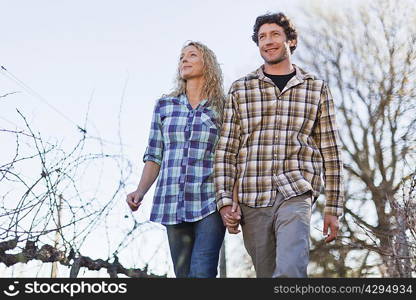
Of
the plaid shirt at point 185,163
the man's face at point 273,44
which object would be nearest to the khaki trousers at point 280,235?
the plaid shirt at point 185,163

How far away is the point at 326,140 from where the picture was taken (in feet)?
13.1

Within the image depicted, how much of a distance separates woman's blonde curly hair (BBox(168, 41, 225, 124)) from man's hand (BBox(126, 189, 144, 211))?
646 millimetres

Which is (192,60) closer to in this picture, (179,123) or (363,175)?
(179,123)

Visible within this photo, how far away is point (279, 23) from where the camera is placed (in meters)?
4.12

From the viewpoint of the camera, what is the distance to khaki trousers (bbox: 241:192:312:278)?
11.8ft

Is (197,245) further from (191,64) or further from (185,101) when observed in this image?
(191,64)

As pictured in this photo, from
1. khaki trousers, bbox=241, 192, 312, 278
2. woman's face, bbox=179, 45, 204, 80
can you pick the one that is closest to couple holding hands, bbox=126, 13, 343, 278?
khaki trousers, bbox=241, 192, 312, 278

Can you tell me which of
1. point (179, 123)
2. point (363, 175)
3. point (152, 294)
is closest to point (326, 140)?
point (179, 123)

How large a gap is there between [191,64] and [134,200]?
0.88m

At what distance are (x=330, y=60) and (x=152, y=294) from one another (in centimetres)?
1274

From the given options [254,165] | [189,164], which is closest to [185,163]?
[189,164]

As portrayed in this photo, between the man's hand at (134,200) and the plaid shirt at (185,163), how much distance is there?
9cm

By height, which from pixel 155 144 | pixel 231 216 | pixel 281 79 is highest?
pixel 281 79

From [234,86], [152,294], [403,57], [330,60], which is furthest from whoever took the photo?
[330,60]
